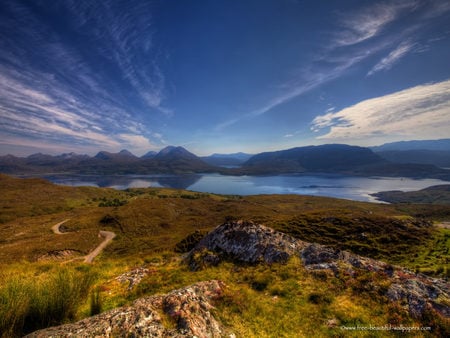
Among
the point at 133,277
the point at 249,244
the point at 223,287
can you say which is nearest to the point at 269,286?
the point at 223,287

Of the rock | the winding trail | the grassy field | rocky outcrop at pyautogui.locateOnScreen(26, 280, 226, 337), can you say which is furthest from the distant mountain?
rocky outcrop at pyautogui.locateOnScreen(26, 280, 226, 337)

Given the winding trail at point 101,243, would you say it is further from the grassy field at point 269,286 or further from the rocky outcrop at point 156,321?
the rocky outcrop at point 156,321

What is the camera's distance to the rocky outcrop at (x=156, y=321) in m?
5.04

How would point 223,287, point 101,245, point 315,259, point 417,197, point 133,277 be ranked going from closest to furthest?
point 223,287 → point 133,277 → point 315,259 → point 101,245 → point 417,197

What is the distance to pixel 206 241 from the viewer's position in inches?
667

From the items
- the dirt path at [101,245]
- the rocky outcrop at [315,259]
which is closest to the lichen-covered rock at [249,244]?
the rocky outcrop at [315,259]

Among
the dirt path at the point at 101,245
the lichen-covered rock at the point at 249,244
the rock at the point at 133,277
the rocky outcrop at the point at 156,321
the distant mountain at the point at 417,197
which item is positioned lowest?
the distant mountain at the point at 417,197

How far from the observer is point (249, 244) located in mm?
14469

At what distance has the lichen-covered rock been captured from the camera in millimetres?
13211

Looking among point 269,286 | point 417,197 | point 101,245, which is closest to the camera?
point 269,286

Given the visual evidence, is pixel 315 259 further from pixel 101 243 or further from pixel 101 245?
pixel 101 243

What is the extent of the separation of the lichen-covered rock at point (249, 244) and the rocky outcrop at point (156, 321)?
6390 mm

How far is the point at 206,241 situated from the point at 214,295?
342 inches

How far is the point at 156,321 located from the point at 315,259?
34.6ft
